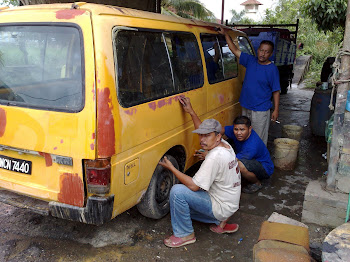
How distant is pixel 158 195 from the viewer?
10.2ft

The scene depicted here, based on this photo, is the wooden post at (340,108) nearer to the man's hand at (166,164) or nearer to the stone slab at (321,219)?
the stone slab at (321,219)

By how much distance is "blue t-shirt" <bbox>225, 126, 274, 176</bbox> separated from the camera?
3.79 m

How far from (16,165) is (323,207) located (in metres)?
2.78

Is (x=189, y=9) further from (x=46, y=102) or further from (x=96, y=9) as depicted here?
(x=46, y=102)

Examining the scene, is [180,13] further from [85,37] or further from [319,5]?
[85,37]

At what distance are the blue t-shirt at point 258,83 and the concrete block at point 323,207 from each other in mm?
1596

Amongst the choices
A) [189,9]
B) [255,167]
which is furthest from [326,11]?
[189,9]

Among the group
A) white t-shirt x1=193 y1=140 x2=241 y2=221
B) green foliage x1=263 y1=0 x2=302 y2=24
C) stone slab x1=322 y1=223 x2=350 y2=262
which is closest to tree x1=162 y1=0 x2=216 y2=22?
green foliage x1=263 y1=0 x2=302 y2=24

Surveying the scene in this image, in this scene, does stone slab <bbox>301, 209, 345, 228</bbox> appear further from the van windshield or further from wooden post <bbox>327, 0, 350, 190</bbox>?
the van windshield

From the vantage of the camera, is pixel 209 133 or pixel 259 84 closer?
pixel 209 133

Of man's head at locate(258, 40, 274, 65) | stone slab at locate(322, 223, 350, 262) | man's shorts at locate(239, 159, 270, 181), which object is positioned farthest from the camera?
man's head at locate(258, 40, 274, 65)

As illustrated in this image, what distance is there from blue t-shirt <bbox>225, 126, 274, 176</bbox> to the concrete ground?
43 centimetres

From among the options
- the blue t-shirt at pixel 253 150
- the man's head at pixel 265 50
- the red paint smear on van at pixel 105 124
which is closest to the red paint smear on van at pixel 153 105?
the red paint smear on van at pixel 105 124

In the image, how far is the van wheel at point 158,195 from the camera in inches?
116
